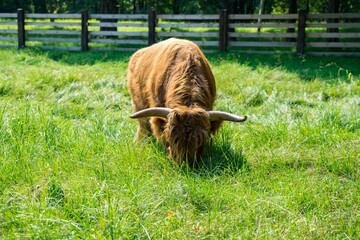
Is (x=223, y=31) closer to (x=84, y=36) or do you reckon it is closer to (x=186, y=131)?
(x=84, y=36)

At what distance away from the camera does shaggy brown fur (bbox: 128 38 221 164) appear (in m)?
4.72

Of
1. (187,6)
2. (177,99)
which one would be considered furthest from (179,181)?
(187,6)

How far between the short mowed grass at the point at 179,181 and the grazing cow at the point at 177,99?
22 centimetres

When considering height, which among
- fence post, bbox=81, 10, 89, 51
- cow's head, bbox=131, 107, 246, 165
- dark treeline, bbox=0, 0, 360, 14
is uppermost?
dark treeline, bbox=0, 0, 360, 14

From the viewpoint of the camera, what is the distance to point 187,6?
3869cm

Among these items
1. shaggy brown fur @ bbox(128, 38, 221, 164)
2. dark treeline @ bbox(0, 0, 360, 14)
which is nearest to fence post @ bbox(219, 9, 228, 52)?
dark treeline @ bbox(0, 0, 360, 14)

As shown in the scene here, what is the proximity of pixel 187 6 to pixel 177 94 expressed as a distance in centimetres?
3483

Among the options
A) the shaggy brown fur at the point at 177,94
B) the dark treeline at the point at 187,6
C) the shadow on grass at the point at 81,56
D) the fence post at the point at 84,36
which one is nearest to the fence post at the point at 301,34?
the dark treeline at the point at 187,6

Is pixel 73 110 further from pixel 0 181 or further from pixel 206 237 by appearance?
pixel 206 237

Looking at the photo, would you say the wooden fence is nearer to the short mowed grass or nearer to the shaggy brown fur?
the short mowed grass

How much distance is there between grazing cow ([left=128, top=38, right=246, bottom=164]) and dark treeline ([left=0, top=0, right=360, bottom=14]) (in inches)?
577

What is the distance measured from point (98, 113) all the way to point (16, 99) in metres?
2.40

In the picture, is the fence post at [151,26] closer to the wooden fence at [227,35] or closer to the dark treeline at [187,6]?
the wooden fence at [227,35]

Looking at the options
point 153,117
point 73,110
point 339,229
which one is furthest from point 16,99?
point 339,229
